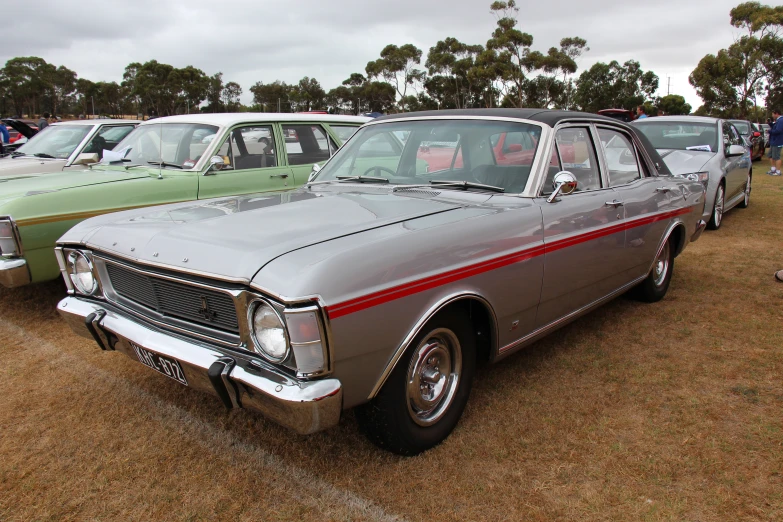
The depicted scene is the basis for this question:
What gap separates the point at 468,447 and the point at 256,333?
3.92 feet

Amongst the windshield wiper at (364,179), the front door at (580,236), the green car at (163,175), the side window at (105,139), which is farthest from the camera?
Result: the side window at (105,139)

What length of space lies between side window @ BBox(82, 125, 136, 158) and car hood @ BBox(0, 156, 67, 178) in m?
0.46

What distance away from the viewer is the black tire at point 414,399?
2324 mm

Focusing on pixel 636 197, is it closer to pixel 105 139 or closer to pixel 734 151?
pixel 734 151

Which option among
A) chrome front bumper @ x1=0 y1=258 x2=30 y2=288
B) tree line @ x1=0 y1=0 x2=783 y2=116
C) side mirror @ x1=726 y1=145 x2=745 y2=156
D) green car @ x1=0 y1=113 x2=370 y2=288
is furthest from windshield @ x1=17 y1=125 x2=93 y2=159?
tree line @ x1=0 y1=0 x2=783 y2=116

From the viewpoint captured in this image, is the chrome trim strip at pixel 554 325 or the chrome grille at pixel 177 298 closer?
the chrome grille at pixel 177 298

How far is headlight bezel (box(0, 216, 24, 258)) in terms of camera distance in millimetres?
4148

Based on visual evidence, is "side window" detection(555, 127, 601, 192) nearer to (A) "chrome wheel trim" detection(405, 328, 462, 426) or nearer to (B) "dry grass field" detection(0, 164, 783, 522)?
(B) "dry grass field" detection(0, 164, 783, 522)

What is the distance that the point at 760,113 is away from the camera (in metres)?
45.7

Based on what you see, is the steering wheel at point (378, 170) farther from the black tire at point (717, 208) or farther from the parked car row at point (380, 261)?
the black tire at point (717, 208)

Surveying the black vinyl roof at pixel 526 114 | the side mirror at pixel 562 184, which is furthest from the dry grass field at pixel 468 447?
the black vinyl roof at pixel 526 114

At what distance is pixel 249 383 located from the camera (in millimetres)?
2047

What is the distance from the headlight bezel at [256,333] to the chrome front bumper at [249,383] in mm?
38

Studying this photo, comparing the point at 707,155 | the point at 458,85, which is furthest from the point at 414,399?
the point at 458,85
